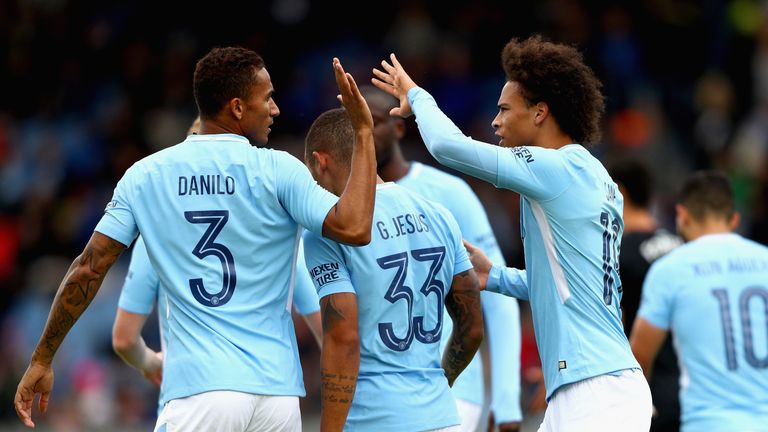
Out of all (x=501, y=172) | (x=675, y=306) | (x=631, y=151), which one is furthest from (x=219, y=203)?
(x=631, y=151)

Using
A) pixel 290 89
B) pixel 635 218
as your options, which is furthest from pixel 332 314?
pixel 290 89

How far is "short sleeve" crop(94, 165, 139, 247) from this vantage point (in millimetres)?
5246

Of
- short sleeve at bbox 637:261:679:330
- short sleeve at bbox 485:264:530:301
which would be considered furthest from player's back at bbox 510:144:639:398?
short sleeve at bbox 637:261:679:330

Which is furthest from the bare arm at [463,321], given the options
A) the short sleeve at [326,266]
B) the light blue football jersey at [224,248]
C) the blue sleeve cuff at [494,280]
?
the light blue football jersey at [224,248]

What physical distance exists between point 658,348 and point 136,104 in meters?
10.5

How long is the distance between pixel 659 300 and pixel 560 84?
2.28 metres

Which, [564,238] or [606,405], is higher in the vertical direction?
[564,238]

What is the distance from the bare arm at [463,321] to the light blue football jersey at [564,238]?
443mm

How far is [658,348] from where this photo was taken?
731cm

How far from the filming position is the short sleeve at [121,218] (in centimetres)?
525

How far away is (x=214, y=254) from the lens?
5.16m

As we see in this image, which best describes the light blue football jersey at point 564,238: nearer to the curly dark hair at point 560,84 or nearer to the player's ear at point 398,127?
the curly dark hair at point 560,84

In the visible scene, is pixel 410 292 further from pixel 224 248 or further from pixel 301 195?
pixel 224 248

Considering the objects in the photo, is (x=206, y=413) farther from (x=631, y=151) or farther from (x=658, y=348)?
(x=631, y=151)
